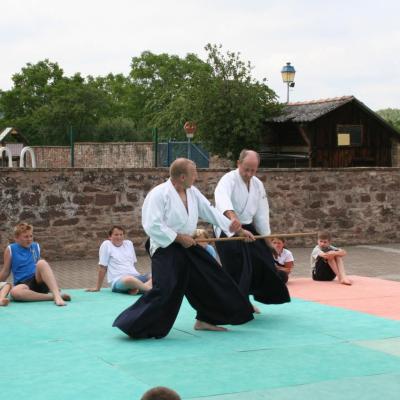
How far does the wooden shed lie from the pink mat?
15.2 m

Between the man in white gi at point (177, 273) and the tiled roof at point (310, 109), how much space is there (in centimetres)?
1939

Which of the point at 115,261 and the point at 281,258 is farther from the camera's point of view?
the point at 281,258

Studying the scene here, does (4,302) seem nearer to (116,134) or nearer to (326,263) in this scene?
(326,263)

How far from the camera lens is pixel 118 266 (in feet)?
37.3

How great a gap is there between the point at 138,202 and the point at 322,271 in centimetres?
517

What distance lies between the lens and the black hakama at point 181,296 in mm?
7898

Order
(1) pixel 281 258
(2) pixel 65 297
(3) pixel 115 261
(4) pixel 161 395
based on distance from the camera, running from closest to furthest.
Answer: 1. (4) pixel 161 395
2. (2) pixel 65 297
3. (3) pixel 115 261
4. (1) pixel 281 258

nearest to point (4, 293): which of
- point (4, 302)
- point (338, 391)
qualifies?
point (4, 302)

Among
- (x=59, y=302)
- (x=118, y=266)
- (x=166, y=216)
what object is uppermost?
(x=166, y=216)

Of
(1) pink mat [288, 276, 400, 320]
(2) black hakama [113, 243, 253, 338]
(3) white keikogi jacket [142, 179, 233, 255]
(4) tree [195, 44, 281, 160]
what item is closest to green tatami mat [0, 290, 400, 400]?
(2) black hakama [113, 243, 253, 338]

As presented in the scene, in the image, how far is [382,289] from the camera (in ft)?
38.0

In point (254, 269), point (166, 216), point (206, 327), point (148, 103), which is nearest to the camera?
point (166, 216)

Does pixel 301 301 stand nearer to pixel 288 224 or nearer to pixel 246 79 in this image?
pixel 288 224

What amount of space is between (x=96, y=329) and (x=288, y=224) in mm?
9960
